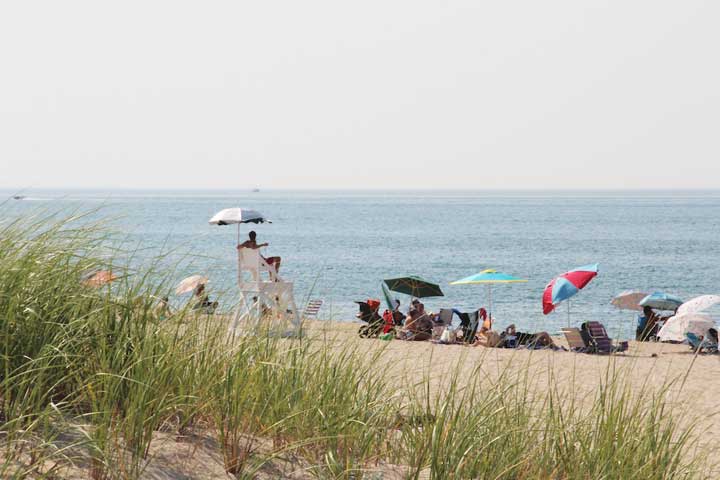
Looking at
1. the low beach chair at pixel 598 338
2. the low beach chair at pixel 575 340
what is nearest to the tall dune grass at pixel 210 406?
the low beach chair at pixel 598 338

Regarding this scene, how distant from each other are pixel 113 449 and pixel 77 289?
1.15m

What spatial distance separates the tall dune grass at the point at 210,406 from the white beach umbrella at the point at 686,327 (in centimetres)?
1383

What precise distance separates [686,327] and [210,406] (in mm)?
15463

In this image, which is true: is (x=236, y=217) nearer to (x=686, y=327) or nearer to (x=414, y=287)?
(x=414, y=287)

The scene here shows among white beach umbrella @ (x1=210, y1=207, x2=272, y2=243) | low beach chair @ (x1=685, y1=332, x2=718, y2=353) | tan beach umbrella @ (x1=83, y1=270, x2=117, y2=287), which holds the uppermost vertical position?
tan beach umbrella @ (x1=83, y1=270, x2=117, y2=287)

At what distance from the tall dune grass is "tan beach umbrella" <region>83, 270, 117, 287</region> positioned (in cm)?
6

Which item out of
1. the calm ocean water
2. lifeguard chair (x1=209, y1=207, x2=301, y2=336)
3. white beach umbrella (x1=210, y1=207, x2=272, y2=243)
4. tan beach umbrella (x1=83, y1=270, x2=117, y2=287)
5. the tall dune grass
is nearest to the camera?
the tall dune grass

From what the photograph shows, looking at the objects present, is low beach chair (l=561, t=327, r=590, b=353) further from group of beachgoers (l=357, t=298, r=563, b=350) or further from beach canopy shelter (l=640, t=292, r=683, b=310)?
beach canopy shelter (l=640, t=292, r=683, b=310)

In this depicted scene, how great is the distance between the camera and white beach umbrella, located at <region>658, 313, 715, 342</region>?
17.9m

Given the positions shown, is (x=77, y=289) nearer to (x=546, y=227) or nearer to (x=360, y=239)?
(x=360, y=239)

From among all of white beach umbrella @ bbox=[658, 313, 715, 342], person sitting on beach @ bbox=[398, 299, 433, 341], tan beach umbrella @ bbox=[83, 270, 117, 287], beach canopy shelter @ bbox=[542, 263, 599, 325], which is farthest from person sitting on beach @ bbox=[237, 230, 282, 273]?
tan beach umbrella @ bbox=[83, 270, 117, 287]

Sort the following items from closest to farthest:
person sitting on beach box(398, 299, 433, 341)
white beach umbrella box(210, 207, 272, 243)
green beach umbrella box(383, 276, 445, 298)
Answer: white beach umbrella box(210, 207, 272, 243) < person sitting on beach box(398, 299, 433, 341) < green beach umbrella box(383, 276, 445, 298)

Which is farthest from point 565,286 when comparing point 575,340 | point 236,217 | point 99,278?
point 99,278

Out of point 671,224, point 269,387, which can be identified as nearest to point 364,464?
point 269,387
